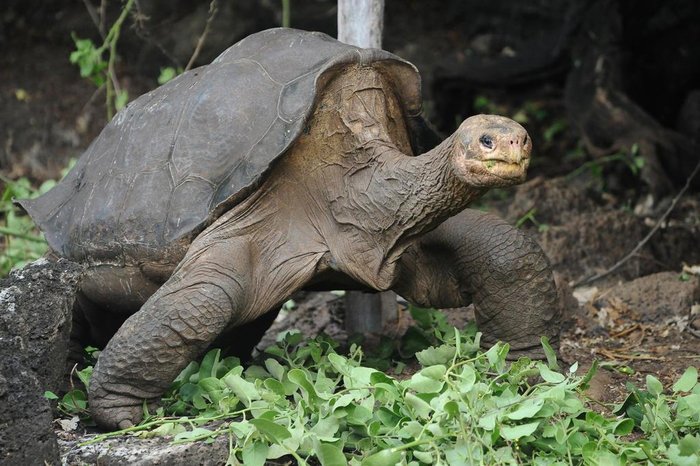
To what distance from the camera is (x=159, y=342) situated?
378cm

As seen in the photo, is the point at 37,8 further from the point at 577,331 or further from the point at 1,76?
the point at 577,331

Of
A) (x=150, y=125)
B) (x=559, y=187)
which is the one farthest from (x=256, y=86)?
(x=559, y=187)

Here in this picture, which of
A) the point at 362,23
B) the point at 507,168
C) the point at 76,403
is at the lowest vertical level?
the point at 76,403

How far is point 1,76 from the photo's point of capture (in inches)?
325

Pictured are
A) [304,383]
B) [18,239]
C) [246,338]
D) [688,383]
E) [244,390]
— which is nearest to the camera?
[304,383]

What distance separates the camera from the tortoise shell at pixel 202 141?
13.2ft

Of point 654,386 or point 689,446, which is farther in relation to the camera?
point 654,386

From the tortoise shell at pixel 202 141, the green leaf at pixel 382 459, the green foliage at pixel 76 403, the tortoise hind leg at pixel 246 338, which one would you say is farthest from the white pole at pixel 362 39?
the green leaf at pixel 382 459

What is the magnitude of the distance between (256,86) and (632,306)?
2.40 meters

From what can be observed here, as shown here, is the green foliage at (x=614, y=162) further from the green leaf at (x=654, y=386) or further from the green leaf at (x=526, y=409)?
the green leaf at (x=526, y=409)

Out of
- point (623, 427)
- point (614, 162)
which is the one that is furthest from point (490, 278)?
point (614, 162)

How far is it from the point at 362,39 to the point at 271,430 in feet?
8.46

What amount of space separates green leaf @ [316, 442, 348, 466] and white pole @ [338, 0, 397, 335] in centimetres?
215

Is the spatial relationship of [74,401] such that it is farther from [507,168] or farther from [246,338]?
[507,168]
